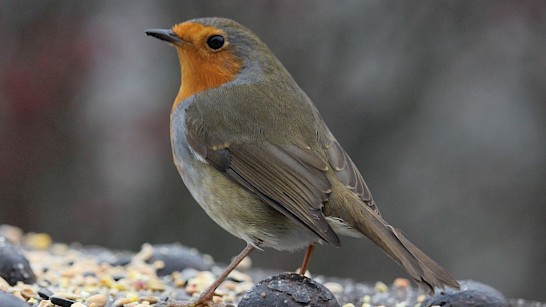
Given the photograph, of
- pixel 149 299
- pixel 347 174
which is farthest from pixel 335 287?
pixel 149 299

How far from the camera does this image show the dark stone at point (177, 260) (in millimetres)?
4715

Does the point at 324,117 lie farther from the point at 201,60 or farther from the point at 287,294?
the point at 287,294

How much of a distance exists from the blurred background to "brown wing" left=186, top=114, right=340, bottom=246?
250 centimetres

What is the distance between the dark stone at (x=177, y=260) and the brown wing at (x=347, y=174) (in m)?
0.93

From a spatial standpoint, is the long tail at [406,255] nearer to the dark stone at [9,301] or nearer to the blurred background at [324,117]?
the dark stone at [9,301]

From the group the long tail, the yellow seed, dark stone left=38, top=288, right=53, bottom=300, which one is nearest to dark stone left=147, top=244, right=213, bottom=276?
the yellow seed

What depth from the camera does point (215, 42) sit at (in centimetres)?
446

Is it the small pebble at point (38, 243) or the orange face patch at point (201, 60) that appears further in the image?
the small pebble at point (38, 243)

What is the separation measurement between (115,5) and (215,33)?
284 cm

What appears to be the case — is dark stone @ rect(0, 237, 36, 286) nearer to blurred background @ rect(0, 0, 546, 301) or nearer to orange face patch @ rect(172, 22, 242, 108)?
orange face patch @ rect(172, 22, 242, 108)

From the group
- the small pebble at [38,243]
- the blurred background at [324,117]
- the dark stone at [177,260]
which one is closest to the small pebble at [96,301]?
the dark stone at [177,260]

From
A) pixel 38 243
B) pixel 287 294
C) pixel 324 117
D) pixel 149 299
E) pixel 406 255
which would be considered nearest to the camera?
pixel 287 294

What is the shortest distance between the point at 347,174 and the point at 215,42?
851mm

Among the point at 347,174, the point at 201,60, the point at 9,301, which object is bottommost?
the point at 9,301
